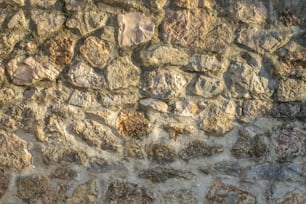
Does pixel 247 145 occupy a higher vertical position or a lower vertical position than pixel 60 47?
lower

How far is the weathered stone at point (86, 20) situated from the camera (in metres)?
2.97

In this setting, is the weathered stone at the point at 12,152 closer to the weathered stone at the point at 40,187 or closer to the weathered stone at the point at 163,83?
the weathered stone at the point at 40,187

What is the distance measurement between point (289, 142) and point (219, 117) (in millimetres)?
401

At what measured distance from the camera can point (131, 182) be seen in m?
3.05

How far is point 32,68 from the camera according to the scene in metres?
2.98

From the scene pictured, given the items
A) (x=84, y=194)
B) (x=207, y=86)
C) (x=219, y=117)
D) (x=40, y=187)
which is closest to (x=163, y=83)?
(x=207, y=86)

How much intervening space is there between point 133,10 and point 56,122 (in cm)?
71

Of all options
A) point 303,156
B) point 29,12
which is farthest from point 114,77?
point 303,156

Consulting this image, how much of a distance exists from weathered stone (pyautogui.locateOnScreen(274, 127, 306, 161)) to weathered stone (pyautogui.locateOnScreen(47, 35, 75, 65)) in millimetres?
1199

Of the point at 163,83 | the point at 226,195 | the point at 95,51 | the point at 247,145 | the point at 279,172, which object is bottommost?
the point at 226,195

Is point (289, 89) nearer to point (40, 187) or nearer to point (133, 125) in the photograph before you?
point (133, 125)

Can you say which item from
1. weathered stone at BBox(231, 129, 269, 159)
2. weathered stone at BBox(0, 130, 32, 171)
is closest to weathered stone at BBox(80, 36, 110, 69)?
weathered stone at BBox(0, 130, 32, 171)

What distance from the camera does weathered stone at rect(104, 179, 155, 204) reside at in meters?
3.05

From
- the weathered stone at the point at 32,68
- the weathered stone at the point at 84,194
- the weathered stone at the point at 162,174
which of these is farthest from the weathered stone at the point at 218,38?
the weathered stone at the point at 84,194
